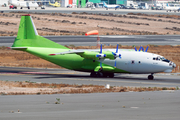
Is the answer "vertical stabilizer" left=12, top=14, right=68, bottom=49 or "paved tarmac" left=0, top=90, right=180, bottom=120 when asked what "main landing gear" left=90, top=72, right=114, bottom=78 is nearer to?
"vertical stabilizer" left=12, top=14, right=68, bottom=49

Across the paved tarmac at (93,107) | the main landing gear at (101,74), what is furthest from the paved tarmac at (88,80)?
the paved tarmac at (93,107)

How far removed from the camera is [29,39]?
49.3 m

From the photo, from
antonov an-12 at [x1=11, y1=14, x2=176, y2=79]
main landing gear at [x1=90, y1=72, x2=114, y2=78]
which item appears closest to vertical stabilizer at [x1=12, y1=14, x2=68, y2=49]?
antonov an-12 at [x1=11, y1=14, x2=176, y2=79]

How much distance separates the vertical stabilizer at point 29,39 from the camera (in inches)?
1917

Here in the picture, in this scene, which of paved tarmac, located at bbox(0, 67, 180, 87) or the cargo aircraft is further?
the cargo aircraft

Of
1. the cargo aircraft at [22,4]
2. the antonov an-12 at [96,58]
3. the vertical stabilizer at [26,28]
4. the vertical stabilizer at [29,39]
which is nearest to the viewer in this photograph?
the antonov an-12 at [96,58]

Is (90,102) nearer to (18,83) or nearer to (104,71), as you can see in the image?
(18,83)

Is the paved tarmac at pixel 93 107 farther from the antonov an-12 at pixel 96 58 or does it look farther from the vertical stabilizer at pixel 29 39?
the vertical stabilizer at pixel 29 39

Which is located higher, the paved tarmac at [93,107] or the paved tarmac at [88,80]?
the paved tarmac at [93,107]

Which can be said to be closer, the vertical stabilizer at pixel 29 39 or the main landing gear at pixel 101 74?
the main landing gear at pixel 101 74

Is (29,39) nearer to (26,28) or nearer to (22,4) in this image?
(26,28)

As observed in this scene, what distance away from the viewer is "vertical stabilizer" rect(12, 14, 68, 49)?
1917 inches

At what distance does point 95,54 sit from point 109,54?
6.44 ft

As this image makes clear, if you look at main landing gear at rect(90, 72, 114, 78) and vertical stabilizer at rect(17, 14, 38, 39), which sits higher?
vertical stabilizer at rect(17, 14, 38, 39)
